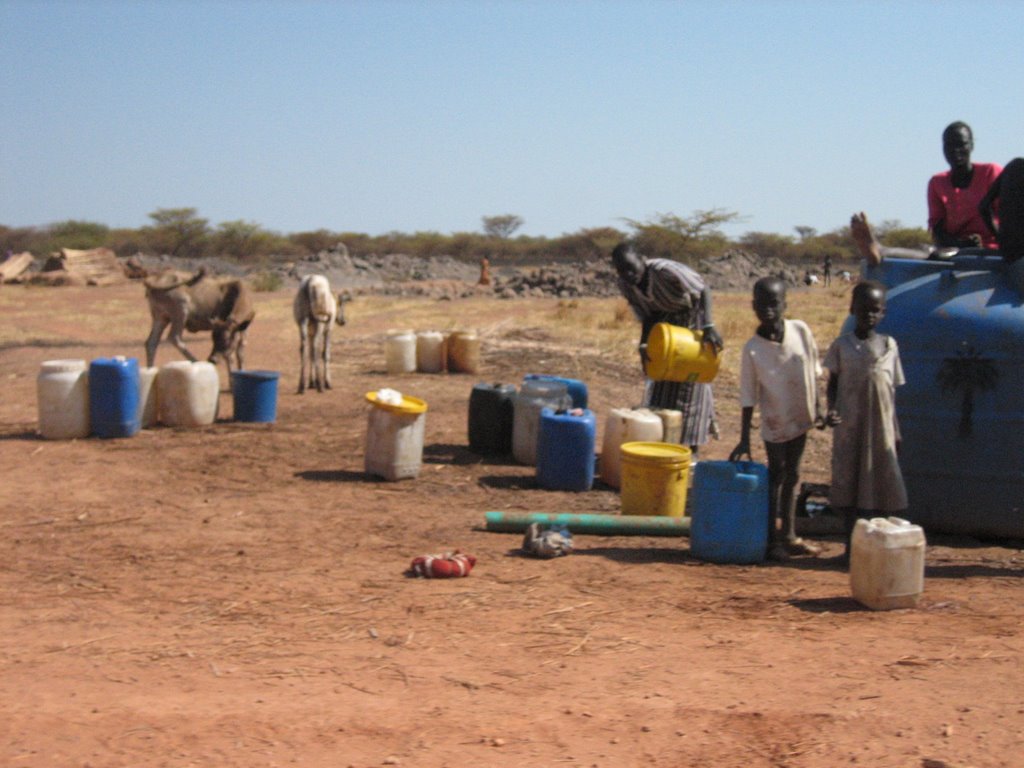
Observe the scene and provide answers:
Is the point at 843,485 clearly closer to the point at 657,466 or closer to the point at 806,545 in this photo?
the point at 806,545

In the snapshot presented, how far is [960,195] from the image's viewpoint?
7.39 m

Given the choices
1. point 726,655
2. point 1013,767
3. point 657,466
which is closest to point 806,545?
point 657,466

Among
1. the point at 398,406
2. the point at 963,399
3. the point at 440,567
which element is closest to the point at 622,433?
the point at 398,406

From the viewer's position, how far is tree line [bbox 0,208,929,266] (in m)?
52.3

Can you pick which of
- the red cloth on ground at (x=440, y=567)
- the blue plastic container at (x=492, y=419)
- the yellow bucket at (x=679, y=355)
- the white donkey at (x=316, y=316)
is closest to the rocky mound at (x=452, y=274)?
the white donkey at (x=316, y=316)

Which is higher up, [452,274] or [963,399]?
[452,274]

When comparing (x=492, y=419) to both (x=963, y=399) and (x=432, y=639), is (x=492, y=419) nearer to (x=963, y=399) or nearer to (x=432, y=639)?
(x=963, y=399)

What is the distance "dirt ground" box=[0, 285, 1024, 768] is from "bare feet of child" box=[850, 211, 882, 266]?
1.85 m

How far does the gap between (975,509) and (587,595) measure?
268cm

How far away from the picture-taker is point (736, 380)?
563 inches

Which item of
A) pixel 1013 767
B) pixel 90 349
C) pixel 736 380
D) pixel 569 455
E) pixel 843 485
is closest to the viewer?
pixel 1013 767

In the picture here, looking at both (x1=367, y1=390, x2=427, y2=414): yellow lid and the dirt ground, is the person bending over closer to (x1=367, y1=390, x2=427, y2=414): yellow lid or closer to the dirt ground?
the dirt ground

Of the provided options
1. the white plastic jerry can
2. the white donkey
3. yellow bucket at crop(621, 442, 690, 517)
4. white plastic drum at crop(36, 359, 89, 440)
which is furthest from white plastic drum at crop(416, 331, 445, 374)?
the white plastic jerry can

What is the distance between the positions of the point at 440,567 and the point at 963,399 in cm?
331
